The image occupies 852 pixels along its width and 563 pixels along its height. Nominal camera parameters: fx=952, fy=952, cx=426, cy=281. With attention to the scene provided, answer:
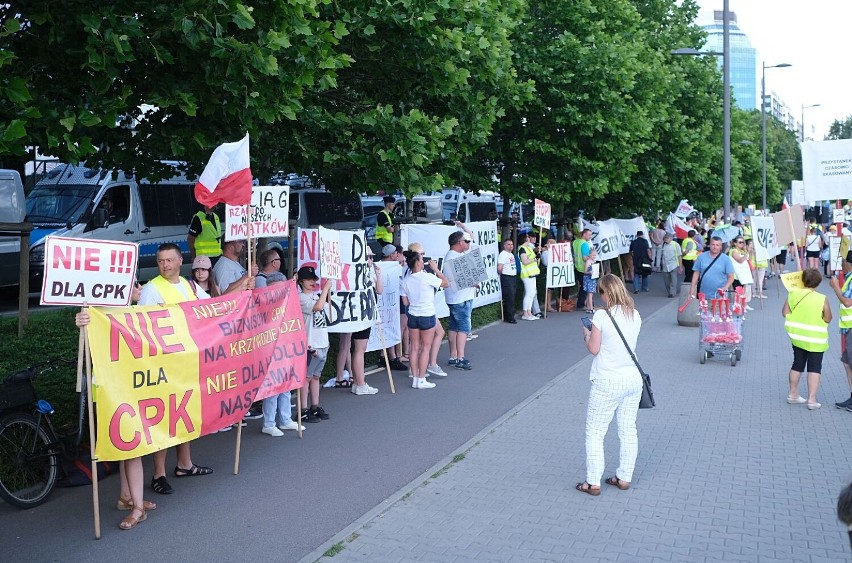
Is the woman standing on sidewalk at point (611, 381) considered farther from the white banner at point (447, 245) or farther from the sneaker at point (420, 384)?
the white banner at point (447, 245)

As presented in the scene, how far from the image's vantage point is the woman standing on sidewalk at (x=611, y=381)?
296 inches

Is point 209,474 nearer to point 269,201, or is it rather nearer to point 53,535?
point 53,535

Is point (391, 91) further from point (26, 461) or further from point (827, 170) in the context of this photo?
point (26, 461)

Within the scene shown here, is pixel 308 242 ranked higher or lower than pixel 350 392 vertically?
higher

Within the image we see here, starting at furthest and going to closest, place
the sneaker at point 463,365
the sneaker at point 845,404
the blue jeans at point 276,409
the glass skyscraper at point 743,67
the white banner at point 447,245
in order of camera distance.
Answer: the glass skyscraper at point 743,67, the white banner at point 447,245, the sneaker at point 463,365, the sneaker at point 845,404, the blue jeans at point 276,409

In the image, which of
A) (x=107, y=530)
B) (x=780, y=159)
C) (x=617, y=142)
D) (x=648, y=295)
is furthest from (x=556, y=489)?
(x=780, y=159)

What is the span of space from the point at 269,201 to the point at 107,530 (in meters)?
4.14

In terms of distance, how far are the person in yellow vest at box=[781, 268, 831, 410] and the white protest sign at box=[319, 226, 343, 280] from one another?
5.05 metres

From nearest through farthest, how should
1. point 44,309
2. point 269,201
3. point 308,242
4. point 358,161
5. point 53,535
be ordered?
point 53,535, point 269,201, point 308,242, point 358,161, point 44,309

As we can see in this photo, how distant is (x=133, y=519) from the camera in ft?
22.4

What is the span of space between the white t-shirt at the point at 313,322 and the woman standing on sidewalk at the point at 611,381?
3.44m

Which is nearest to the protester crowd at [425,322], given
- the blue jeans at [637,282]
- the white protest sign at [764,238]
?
the white protest sign at [764,238]

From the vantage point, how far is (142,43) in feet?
28.2

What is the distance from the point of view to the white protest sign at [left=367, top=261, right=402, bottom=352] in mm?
12695
